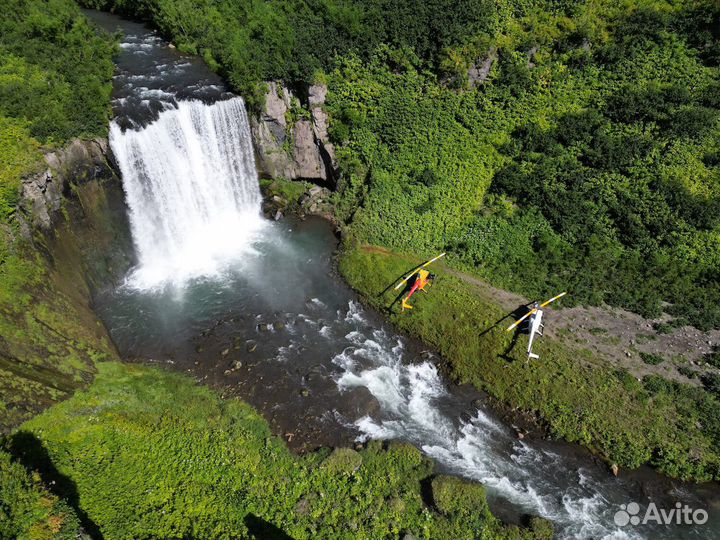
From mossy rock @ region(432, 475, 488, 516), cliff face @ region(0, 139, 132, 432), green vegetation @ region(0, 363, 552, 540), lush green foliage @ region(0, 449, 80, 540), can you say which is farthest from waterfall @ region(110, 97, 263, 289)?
mossy rock @ region(432, 475, 488, 516)

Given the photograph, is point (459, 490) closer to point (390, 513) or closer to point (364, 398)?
point (390, 513)

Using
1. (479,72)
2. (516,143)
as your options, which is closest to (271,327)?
(516,143)

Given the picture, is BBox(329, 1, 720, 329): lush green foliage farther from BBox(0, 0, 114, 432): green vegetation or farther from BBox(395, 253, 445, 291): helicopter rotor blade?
BBox(0, 0, 114, 432): green vegetation

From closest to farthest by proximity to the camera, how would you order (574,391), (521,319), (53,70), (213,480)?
(213,480)
(574,391)
(521,319)
(53,70)

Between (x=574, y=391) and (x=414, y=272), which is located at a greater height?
(x=414, y=272)

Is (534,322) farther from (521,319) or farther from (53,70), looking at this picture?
(53,70)

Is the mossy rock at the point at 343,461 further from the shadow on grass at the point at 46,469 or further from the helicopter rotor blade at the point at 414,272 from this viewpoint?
the helicopter rotor blade at the point at 414,272

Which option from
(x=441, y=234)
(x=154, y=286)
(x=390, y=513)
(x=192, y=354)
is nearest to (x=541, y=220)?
(x=441, y=234)
